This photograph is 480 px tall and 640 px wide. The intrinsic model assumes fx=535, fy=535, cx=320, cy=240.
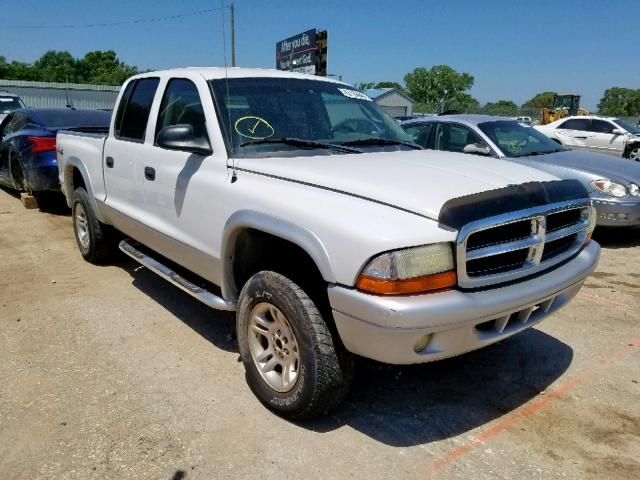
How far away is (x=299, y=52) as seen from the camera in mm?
19953

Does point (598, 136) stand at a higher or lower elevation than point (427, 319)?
higher

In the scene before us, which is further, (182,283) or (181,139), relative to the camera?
(182,283)

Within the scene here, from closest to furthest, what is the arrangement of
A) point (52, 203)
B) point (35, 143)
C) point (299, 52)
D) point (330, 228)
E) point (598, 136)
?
point (330, 228), point (35, 143), point (52, 203), point (598, 136), point (299, 52)

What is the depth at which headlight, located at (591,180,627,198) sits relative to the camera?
6.51 meters

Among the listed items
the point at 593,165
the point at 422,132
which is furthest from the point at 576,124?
the point at 422,132

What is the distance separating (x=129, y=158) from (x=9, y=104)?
49.0 feet

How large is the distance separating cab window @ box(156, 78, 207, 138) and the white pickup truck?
0.02 meters

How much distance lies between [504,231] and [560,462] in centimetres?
114

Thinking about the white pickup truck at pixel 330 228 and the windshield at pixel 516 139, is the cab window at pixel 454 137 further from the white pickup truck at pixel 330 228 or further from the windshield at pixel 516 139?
the white pickup truck at pixel 330 228

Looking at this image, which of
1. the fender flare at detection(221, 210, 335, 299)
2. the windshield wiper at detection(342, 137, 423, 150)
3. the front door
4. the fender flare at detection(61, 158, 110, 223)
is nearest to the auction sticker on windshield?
the windshield wiper at detection(342, 137, 423, 150)

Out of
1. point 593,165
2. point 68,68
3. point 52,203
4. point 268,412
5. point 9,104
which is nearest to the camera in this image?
point 268,412

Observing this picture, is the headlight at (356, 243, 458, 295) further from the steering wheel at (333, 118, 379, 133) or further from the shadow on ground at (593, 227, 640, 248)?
the shadow on ground at (593, 227, 640, 248)

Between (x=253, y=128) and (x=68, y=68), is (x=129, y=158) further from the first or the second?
(x=68, y=68)

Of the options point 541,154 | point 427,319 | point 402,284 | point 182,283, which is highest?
point 541,154
